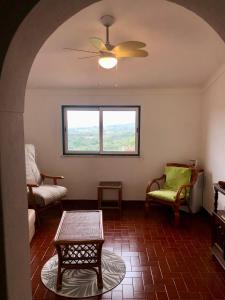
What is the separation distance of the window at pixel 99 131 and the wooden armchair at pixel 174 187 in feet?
2.24

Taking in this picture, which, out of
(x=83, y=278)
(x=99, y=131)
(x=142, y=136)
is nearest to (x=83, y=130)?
(x=99, y=131)

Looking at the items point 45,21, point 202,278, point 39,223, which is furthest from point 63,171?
point 45,21

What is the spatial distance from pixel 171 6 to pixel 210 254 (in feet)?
8.25

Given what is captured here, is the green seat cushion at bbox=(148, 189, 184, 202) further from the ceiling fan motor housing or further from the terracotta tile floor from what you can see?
the ceiling fan motor housing

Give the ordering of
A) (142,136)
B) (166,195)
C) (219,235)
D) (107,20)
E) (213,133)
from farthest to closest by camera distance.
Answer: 1. (142,136)
2. (166,195)
3. (213,133)
4. (219,235)
5. (107,20)

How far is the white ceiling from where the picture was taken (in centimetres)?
199

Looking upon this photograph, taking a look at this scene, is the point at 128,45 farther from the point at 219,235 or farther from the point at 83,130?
the point at 83,130

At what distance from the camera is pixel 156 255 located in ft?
8.68

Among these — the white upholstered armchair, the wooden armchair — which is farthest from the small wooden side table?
the white upholstered armchair

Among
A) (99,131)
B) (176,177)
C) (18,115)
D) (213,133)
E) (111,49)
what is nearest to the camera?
(18,115)

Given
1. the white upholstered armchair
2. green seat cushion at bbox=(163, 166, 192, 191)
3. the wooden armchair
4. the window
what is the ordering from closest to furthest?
the white upholstered armchair
the wooden armchair
green seat cushion at bbox=(163, 166, 192, 191)
the window

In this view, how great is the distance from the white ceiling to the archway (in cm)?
110

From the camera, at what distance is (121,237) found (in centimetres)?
309

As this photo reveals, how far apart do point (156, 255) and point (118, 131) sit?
90.0 inches
